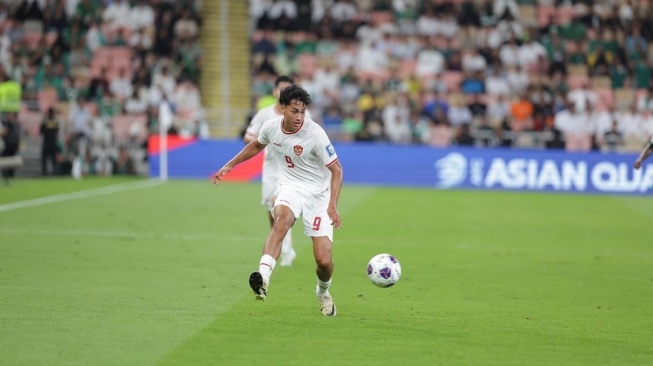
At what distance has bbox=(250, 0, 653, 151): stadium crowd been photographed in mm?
32750

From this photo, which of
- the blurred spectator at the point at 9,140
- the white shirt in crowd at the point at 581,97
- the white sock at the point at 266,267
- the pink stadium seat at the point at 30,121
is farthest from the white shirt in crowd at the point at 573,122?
the white sock at the point at 266,267

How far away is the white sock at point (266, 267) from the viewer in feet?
32.6

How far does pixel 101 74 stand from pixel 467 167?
39.1ft

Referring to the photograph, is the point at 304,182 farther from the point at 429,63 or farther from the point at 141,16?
the point at 141,16

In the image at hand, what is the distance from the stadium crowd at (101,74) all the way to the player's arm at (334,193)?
2119 centimetres

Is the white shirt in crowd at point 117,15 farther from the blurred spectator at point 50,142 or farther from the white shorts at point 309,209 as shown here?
the white shorts at point 309,209

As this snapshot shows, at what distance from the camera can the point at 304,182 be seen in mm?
10703

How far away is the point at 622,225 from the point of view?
21.3 metres

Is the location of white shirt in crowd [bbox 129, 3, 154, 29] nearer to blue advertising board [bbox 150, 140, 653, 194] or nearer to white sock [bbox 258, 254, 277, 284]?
blue advertising board [bbox 150, 140, 653, 194]

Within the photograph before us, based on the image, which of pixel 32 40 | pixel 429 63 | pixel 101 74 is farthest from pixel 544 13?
pixel 32 40

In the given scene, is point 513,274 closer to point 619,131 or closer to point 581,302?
point 581,302

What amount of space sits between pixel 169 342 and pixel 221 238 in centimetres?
836

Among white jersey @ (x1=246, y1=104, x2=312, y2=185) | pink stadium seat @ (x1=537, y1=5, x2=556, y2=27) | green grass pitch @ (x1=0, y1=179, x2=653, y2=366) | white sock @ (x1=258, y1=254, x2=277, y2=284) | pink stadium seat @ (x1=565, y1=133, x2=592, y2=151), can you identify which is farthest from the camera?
pink stadium seat @ (x1=537, y1=5, x2=556, y2=27)

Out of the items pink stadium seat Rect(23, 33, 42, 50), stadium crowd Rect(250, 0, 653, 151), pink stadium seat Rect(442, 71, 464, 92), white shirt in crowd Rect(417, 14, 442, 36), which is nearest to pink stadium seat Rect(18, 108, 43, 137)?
pink stadium seat Rect(23, 33, 42, 50)
